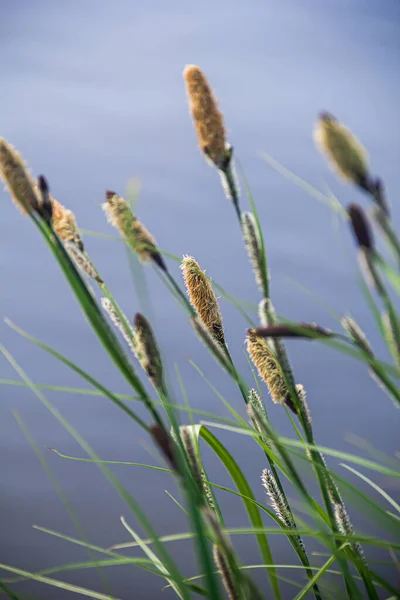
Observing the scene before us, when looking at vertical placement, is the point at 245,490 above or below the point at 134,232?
below

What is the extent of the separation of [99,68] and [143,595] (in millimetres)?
3913

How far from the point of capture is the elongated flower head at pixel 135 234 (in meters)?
0.35

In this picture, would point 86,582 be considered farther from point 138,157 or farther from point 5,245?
point 138,157

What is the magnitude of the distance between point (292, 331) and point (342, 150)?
0.28 feet

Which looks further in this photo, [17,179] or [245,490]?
[245,490]

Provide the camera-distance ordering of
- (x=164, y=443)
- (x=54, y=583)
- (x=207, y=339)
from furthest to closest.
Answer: (x=54, y=583) → (x=207, y=339) → (x=164, y=443)

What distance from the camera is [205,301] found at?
51 centimetres

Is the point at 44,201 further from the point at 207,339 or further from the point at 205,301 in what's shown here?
the point at 205,301

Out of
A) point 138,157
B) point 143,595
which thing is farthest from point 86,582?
point 138,157

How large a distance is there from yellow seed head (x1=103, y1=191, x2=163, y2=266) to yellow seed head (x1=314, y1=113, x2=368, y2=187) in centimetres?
12

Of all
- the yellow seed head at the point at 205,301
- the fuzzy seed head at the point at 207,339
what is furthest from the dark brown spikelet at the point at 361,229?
the yellow seed head at the point at 205,301

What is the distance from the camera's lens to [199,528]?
0.73ft

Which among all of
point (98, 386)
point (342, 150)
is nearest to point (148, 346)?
point (98, 386)

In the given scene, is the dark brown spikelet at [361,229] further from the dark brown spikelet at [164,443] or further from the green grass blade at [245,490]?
the green grass blade at [245,490]
